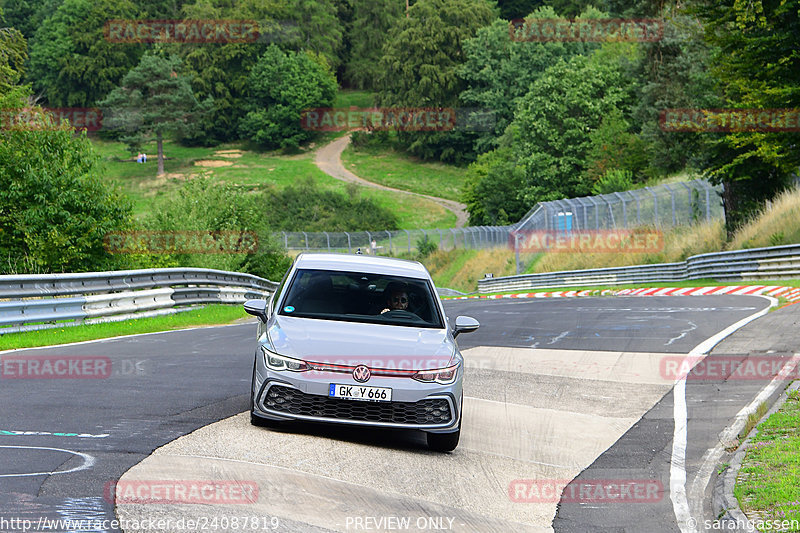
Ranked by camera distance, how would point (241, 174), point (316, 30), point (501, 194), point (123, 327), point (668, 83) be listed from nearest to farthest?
point (123, 327) → point (668, 83) → point (501, 194) → point (241, 174) → point (316, 30)

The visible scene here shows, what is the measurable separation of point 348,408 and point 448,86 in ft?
373

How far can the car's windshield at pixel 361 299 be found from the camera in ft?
29.3

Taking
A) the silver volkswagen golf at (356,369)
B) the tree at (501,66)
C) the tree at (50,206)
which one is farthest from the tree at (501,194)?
the silver volkswagen golf at (356,369)

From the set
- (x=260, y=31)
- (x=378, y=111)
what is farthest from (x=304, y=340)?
(x=260, y=31)

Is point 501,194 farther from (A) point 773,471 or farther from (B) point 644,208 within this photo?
(A) point 773,471

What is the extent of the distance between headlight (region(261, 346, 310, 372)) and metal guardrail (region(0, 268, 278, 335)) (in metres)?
9.01

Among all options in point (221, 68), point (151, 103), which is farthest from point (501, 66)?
point (221, 68)

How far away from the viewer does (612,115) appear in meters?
69.9

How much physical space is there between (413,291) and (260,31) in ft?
438

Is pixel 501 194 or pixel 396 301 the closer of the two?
pixel 396 301

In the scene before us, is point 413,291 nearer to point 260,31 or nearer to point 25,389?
point 25,389

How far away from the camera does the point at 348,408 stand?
312 inches

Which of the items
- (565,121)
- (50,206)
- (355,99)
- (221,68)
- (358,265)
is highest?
(358,265)

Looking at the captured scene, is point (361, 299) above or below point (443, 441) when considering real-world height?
above
